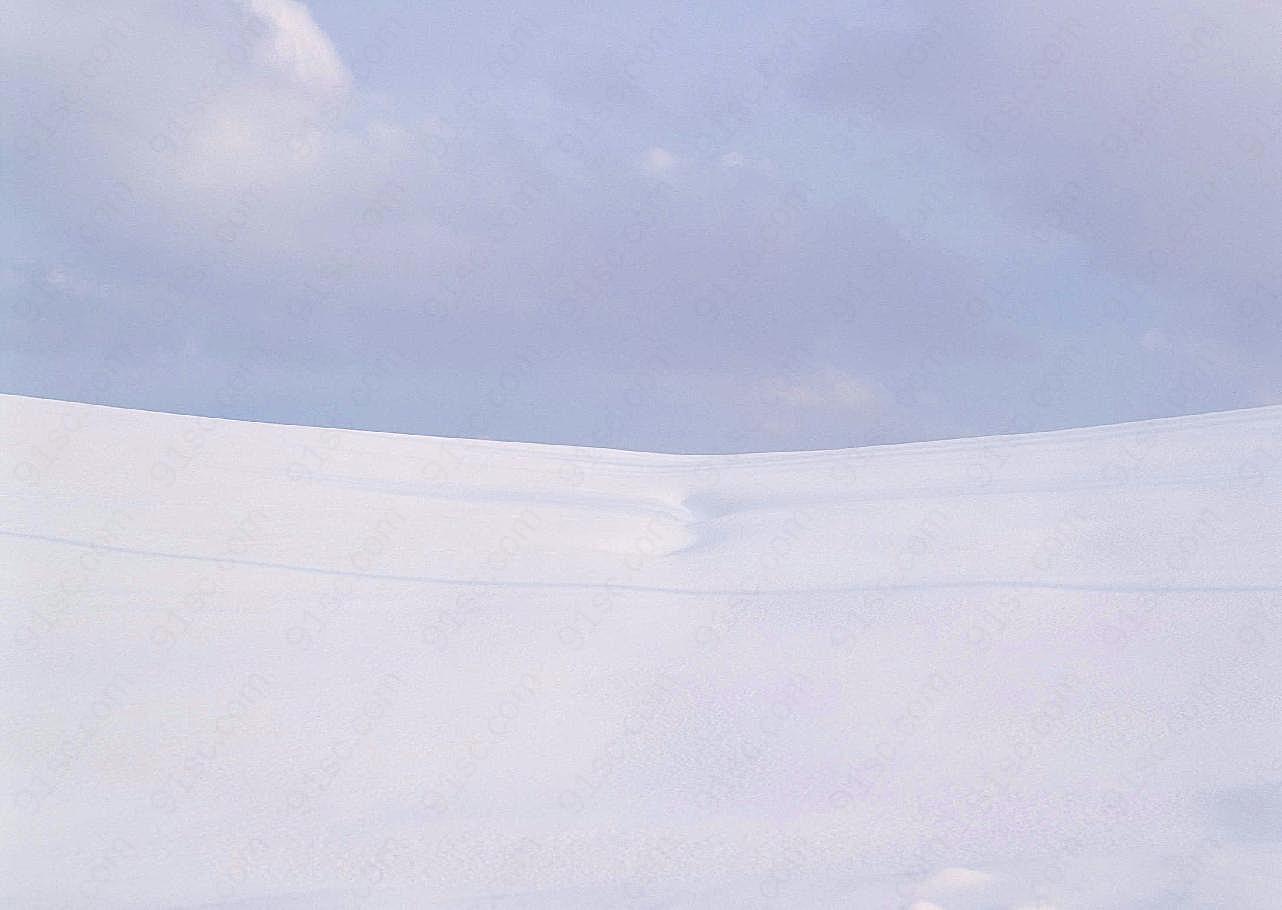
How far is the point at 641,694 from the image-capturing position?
10.1 ft

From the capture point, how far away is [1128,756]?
2602 mm

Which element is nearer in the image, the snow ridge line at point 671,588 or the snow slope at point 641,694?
the snow slope at point 641,694

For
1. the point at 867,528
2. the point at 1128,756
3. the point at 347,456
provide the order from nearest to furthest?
the point at 1128,756
the point at 867,528
the point at 347,456

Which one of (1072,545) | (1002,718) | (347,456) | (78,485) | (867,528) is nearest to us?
(1002,718)

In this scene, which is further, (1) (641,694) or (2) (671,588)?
(2) (671,588)

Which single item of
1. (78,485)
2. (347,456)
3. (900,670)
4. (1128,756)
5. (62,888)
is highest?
(347,456)

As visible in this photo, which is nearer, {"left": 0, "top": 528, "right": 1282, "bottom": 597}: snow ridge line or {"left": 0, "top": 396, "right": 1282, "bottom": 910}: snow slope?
{"left": 0, "top": 396, "right": 1282, "bottom": 910}: snow slope

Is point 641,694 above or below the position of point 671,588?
below

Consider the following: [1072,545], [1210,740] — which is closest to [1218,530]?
[1072,545]

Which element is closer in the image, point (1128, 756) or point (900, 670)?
point (1128, 756)

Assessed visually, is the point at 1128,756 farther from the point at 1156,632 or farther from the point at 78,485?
the point at 78,485

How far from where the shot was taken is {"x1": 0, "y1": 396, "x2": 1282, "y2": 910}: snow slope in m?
2.28

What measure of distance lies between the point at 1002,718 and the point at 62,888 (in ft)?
7.07

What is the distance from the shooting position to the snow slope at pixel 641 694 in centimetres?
228
